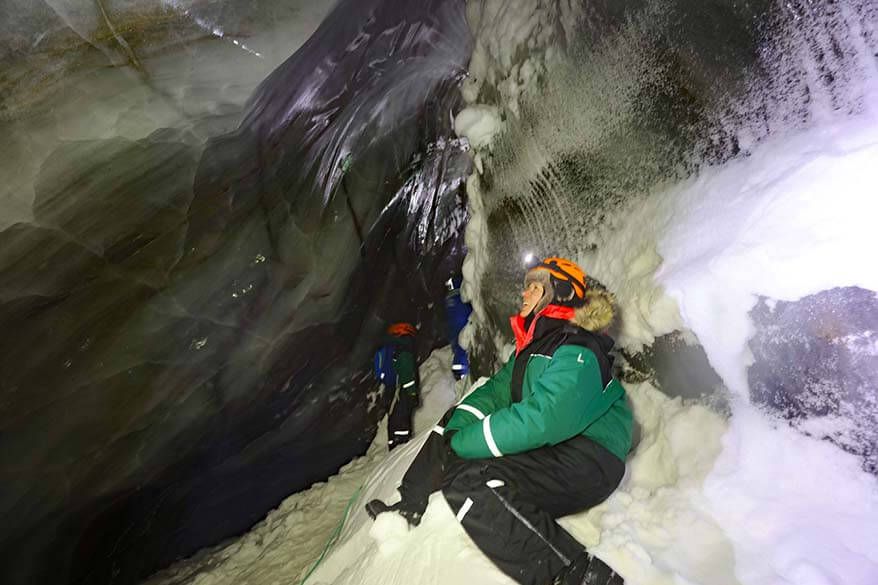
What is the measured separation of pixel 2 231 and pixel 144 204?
2.50 ft

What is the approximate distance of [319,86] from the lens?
390cm

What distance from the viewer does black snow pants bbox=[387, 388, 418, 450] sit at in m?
5.55

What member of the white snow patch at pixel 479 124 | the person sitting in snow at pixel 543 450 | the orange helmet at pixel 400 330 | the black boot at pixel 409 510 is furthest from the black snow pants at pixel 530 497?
the orange helmet at pixel 400 330

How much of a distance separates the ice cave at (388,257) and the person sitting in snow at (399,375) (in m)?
0.38

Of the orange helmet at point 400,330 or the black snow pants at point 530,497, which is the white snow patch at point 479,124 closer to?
the orange helmet at point 400,330

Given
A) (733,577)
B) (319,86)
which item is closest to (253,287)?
(319,86)

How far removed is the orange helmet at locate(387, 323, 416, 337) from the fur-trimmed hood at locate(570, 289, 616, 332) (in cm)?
395

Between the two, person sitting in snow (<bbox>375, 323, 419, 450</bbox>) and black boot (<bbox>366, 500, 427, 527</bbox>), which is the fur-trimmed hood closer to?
black boot (<bbox>366, 500, 427, 527</bbox>)

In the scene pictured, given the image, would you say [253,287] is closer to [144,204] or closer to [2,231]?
[144,204]

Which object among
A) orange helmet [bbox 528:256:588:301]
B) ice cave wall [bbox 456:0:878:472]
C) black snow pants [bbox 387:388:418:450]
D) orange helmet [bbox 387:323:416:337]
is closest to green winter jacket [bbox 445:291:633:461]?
orange helmet [bbox 528:256:588:301]

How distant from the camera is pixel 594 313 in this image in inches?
A: 88.5

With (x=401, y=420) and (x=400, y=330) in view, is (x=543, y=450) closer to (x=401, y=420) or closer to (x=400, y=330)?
(x=401, y=420)

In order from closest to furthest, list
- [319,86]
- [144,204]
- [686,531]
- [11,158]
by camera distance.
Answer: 1. [686,531]
2. [11,158]
3. [144,204]
4. [319,86]

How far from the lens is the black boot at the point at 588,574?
1646 millimetres
